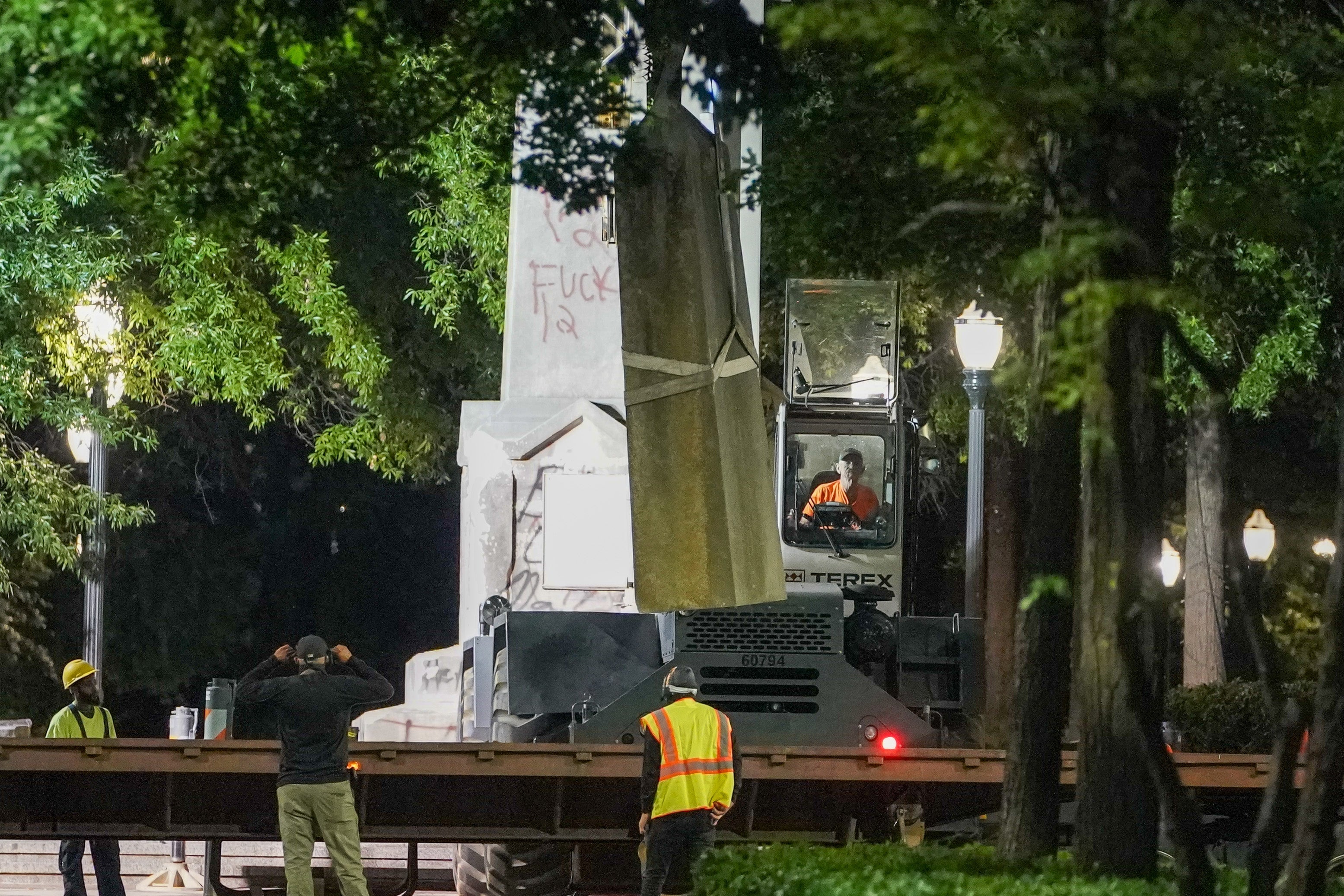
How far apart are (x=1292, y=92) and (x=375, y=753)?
21.1 ft

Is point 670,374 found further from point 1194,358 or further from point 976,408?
point 976,408

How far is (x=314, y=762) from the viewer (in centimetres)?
1149

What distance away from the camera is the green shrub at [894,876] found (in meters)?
7.37

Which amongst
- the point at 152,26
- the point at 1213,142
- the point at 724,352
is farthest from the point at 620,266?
the point at 1213,142

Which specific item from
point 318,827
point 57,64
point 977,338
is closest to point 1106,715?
point 57,64

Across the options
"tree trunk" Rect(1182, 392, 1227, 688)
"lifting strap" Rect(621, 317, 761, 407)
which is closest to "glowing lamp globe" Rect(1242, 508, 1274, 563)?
"tree trunk" Rect(1182, 392, 1227, 688)

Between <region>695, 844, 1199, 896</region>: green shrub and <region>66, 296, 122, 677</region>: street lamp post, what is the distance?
11605 mm

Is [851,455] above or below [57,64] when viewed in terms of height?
below

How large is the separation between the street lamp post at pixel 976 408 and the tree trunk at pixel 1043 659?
22.3 feet

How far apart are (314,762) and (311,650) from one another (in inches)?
24.0

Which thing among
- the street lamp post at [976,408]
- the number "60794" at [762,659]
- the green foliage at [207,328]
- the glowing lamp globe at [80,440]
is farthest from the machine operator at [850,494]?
the glowing lamp globe at [80,440]

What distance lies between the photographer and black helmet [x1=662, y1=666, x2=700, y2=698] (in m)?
11.1

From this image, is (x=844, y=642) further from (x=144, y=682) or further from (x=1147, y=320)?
(x=144, y=682)

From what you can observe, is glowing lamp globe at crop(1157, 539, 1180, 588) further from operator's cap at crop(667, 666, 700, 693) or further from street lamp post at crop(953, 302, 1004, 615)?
operator's cap at crop(667, 666, 700, 693)
